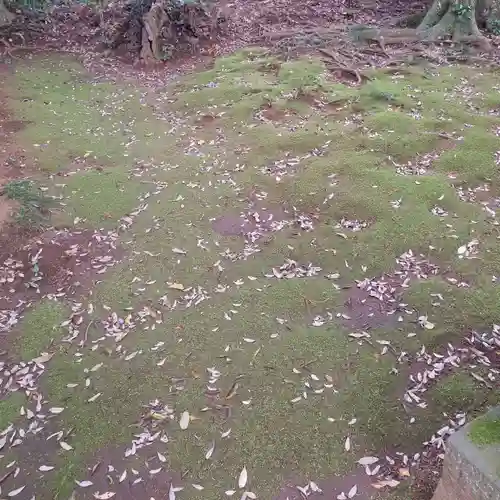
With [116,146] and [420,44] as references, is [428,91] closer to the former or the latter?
[420,44]

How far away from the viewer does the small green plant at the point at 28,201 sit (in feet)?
21.8

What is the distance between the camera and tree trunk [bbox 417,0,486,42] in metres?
11.4

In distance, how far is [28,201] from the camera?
693 cm

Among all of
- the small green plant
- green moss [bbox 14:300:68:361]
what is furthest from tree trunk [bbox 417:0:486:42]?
green moss [bbox 14:300:68:361]

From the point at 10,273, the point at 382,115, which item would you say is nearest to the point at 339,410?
the point at 10,273

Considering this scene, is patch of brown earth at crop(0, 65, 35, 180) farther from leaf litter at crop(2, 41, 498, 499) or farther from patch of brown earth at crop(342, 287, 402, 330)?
patch of brown earth at crop(342, 287, 402, 330)

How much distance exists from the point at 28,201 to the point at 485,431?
243 inches

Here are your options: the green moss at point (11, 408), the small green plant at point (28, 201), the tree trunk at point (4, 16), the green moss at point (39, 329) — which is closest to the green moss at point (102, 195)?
the small green plant at point (28, 201)

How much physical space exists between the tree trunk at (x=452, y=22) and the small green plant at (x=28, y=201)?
30.9 ft

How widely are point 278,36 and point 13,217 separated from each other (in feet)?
29.5

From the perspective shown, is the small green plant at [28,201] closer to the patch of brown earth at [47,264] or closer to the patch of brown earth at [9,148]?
the patch of brown earth at [47,264]

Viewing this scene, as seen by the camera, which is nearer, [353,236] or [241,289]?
[241,289]

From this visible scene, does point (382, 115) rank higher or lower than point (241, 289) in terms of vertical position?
higher

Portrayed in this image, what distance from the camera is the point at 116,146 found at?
8891mm
